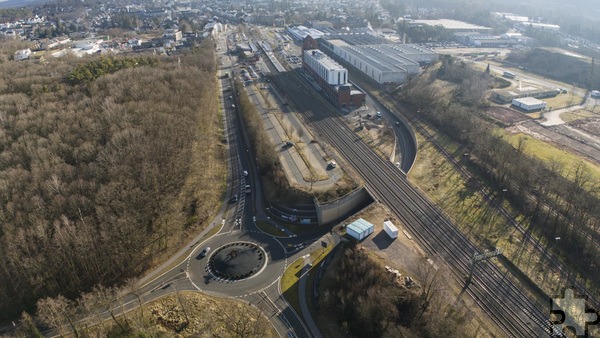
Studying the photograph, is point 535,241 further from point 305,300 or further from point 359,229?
point 305,300

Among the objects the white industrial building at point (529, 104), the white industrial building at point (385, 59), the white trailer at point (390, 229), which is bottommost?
the white industrial building at point (529, 104)

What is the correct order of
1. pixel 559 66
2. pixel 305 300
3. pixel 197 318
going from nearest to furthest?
pixel 197 318
pixel 305 300
pixel 559 66

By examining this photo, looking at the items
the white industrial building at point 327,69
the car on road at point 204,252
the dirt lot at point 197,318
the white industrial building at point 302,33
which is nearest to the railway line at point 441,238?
the white industrial building at point 327,69

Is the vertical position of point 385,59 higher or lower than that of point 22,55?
lower

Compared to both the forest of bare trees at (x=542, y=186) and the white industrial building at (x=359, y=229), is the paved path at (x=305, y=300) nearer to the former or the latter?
the white industrial building at (x=359, y=229)

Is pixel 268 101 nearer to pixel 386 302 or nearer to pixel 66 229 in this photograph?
pixel 66 229

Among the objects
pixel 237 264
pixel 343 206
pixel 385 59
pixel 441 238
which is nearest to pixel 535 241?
pixel 441 238
